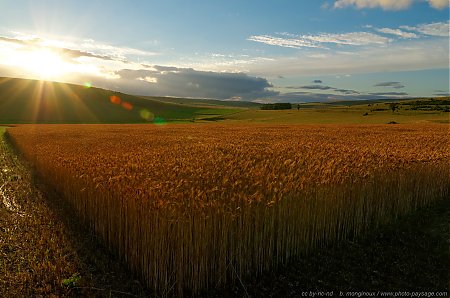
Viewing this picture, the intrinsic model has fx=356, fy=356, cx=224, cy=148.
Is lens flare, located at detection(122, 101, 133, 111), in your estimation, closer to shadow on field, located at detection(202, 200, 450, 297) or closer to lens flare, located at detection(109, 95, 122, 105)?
lens flare, located at detection(109, 95, 122, 105)

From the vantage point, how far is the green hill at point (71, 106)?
3839 inches

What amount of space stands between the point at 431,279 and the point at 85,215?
333 inches

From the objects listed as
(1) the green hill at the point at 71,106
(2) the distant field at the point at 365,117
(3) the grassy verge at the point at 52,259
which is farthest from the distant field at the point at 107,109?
(3) the grassy verge at the point at 52,259

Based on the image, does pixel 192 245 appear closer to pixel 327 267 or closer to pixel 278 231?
pixel 278 231

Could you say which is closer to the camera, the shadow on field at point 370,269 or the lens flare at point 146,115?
the shadow on field at point 370,269

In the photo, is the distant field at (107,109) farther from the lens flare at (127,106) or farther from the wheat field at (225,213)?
the wheat field at (225,213)

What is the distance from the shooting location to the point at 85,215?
9.86 meters

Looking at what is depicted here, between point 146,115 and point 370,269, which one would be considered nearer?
point 370,269

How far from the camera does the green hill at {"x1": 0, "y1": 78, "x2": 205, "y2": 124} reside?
97500mm

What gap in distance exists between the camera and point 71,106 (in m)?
110

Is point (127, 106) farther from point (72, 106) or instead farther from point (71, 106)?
point (71, 106)

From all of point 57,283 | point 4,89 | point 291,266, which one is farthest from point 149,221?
point 4,89

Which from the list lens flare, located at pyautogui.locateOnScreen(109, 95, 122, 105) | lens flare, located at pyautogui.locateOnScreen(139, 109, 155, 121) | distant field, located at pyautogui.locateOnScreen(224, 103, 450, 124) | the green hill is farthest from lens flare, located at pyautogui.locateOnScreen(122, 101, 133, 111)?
distant field, located at pyautogui.locateOnScreen(224, 103, 450, 124)

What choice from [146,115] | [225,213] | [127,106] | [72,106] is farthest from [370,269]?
[127,106]
